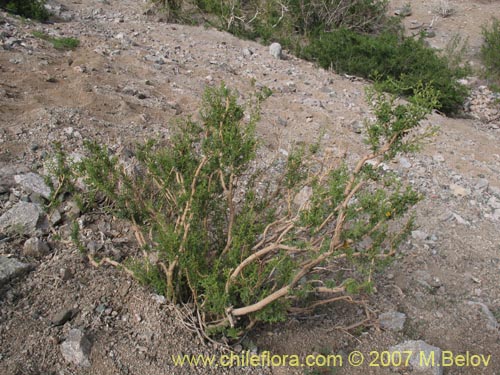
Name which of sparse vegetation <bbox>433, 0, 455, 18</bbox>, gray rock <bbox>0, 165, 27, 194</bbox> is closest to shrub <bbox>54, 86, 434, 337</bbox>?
gray rock <bbox>0, 165, 27, 194</bbox>

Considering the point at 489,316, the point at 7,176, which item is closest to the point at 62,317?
the point at 7,176

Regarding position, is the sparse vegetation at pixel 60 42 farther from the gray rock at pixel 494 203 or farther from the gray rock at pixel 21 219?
the gray rock at pixel 494 203

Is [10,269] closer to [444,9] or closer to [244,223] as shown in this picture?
[244,223]

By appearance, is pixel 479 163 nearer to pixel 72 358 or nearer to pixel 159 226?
pixel 159 226

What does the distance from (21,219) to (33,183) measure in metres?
0.36

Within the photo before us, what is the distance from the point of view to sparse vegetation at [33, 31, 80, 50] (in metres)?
5.41

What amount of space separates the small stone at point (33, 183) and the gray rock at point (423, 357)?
90.0 inches

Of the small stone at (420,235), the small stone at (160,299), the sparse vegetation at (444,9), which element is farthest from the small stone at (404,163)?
the sparse vegetation at (444,9)

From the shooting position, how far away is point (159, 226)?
2.41m

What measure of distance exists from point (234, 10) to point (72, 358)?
711 cm

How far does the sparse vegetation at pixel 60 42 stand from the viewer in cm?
541

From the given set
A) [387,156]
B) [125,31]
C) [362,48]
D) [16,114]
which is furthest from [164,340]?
[362,48]

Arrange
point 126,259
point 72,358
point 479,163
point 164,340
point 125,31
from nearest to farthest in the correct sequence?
point 72,358 → point 164,340 → point 126,259 → point 479,163 → point 125,31

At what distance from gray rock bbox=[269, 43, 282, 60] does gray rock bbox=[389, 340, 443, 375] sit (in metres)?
5.46
